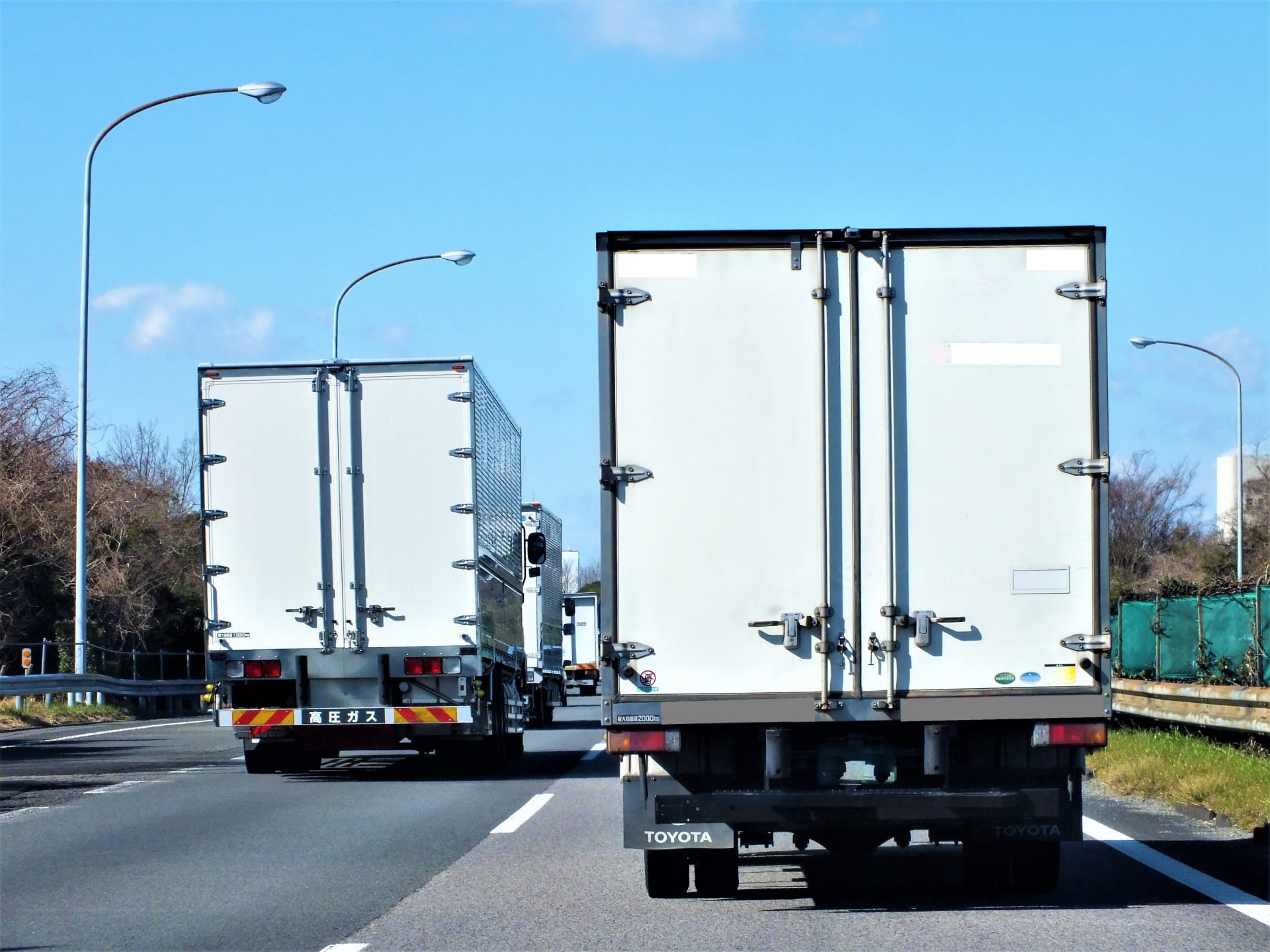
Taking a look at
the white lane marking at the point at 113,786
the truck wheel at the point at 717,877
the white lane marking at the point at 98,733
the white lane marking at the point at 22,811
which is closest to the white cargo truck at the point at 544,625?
the white lane marking at the point at 98,733

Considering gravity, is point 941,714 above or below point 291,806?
above

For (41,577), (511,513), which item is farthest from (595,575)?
(511,513)

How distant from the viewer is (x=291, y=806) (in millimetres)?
14312

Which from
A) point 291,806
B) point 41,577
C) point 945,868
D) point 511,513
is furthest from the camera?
point 41,577

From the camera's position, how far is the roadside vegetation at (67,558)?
3697cm

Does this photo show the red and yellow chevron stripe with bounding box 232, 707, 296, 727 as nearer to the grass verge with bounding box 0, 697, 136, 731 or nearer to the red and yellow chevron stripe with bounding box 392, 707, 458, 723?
the red and yellow chevron stripe with bounding box 392, 707, 458, 723

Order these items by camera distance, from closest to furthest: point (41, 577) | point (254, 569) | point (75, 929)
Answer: point (75, 929), point (254, 569), point (41, 577)

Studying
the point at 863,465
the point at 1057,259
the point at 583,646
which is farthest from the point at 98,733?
the point at 583,646

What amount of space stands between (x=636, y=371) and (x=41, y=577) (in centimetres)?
3224

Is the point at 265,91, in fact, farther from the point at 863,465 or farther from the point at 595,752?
the point at 863,465

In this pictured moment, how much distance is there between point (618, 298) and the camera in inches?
339

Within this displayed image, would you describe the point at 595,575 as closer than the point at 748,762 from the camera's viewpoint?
No

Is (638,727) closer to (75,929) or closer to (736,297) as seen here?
(736,297)

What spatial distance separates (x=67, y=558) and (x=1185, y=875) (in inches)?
1290
